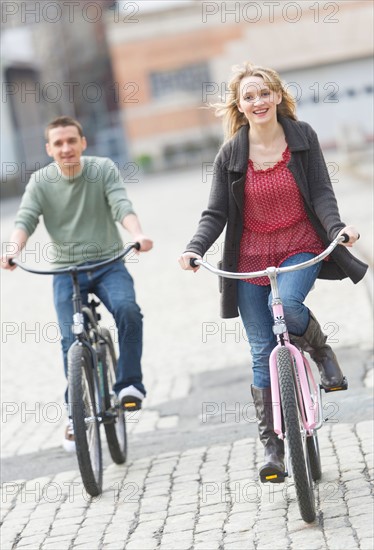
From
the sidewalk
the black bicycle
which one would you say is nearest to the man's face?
the black bicycle

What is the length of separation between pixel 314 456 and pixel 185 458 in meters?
1.27

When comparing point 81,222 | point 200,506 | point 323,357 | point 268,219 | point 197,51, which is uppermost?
point 268,219

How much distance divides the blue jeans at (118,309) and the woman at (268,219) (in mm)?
1028

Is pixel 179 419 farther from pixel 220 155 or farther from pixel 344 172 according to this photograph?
pixel 344 172

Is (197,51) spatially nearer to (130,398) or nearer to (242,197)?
(130,398)

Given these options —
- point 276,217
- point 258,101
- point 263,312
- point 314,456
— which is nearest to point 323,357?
point 263,312

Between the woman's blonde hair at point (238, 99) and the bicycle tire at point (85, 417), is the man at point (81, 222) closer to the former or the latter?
the bicycle tire at point (85, 417)

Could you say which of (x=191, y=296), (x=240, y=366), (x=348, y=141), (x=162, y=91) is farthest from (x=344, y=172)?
(x=162, y=91)

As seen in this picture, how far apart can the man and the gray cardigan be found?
1103mm

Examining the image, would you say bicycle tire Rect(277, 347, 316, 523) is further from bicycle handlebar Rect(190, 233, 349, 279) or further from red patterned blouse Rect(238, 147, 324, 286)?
red patterned blouse Rect(238, 147, 324, 286)

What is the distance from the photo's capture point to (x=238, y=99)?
534 cm

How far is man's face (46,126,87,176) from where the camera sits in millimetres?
6379

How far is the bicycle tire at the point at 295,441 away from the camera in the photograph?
15.5 ft

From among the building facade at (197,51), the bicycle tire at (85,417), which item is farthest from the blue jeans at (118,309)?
the building facade at (197,51)
